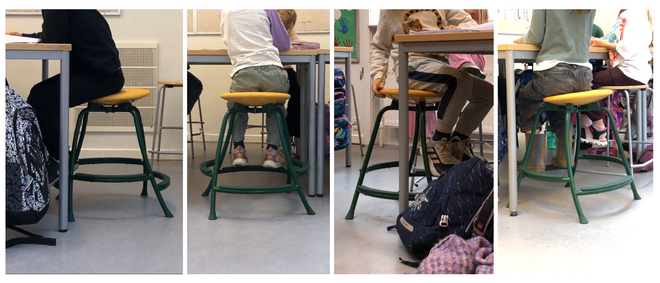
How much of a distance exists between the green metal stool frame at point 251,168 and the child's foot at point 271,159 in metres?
0.01

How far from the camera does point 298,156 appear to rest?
5.71 feet

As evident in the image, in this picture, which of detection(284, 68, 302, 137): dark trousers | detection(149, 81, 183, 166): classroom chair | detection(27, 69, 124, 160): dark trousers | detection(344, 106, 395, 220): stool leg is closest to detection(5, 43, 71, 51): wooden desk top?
detection(27, 69, 124, 160): dark trousers

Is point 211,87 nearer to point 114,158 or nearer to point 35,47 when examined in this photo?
point 35,47

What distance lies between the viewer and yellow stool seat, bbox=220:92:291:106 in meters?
1.45

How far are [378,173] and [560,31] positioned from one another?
88cm

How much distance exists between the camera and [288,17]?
158 cm

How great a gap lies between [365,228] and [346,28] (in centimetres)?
60

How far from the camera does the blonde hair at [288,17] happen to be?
1533mm

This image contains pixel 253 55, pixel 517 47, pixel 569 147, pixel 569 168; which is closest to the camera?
pixel 253 55

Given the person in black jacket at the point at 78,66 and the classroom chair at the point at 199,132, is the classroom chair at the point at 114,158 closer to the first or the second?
the person in black jacket at the point at 78,66

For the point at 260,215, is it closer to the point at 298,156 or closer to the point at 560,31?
the point at 298,156

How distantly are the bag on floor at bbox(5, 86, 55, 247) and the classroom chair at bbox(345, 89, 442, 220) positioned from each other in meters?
1.07

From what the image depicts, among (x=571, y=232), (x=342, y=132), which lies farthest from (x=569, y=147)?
(x=342, y=132)

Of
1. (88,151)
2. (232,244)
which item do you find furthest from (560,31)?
(88,151)
